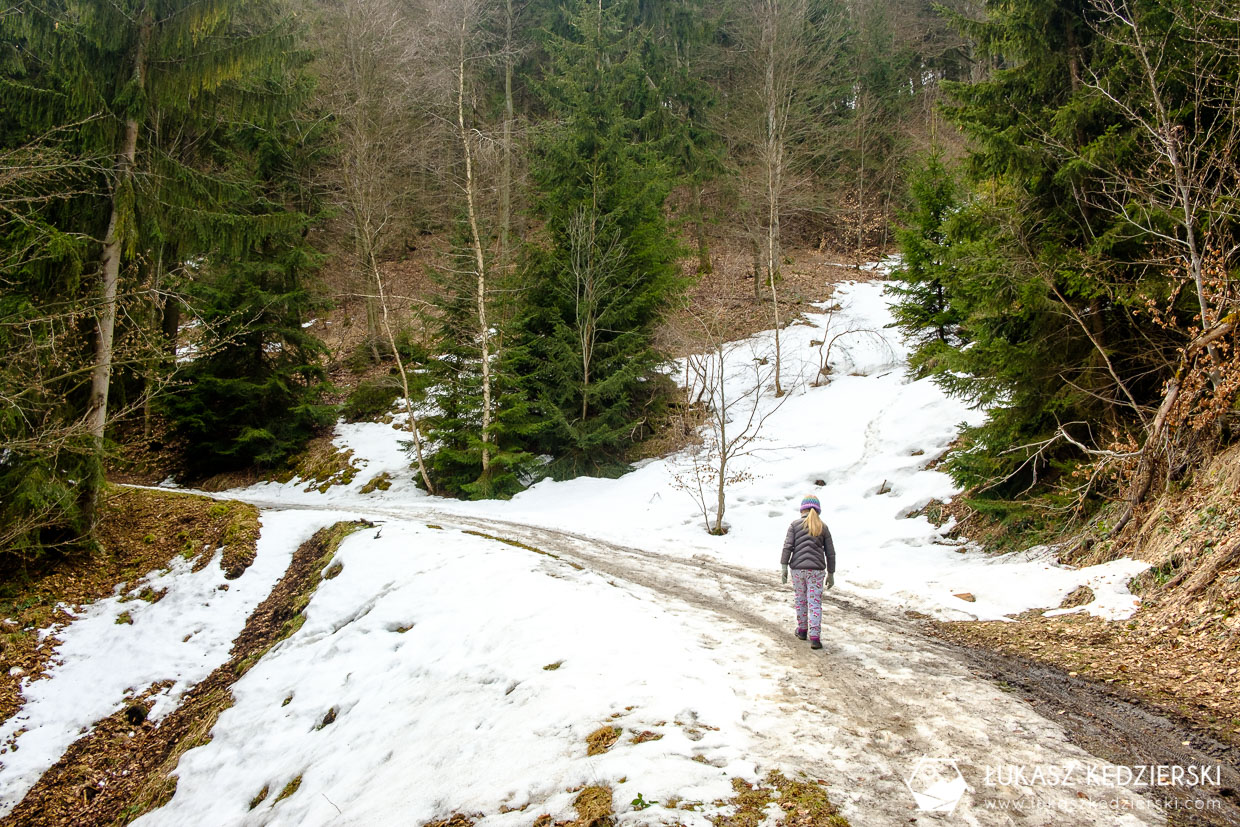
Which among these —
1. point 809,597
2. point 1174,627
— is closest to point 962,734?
point 809,597

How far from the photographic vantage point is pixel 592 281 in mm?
17828

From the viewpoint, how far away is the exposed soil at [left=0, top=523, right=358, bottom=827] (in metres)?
6.09

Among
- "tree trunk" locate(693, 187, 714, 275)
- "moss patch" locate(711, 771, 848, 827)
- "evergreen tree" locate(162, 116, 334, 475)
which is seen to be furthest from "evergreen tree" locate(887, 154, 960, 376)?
"evergreen tree" locate(162, 116, 334, 475)

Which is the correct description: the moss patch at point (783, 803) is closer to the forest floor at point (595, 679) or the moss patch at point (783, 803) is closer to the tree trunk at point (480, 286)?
the forest floor at point (595, 679)

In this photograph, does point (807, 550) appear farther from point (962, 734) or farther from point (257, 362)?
point (257, 362)

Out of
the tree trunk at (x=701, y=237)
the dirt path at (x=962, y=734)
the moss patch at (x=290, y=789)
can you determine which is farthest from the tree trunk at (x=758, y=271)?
the moss patch at (x=290, y=789)

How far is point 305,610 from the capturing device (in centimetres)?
885

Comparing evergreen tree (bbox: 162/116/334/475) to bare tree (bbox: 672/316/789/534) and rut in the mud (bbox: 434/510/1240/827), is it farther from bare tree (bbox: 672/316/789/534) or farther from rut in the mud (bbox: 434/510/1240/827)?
rut in the mud (bbox: 434/510/1240/827)

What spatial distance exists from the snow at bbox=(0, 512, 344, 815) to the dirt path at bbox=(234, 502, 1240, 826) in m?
7.30

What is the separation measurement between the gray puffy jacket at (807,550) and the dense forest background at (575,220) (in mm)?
4366

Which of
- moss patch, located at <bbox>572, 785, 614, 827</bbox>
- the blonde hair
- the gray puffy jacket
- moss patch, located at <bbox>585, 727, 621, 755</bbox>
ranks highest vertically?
the blonde hair

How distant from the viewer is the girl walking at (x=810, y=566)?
6555 mm

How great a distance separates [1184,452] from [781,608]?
554cm

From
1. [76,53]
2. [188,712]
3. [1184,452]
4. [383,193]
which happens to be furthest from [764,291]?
[188,712]
